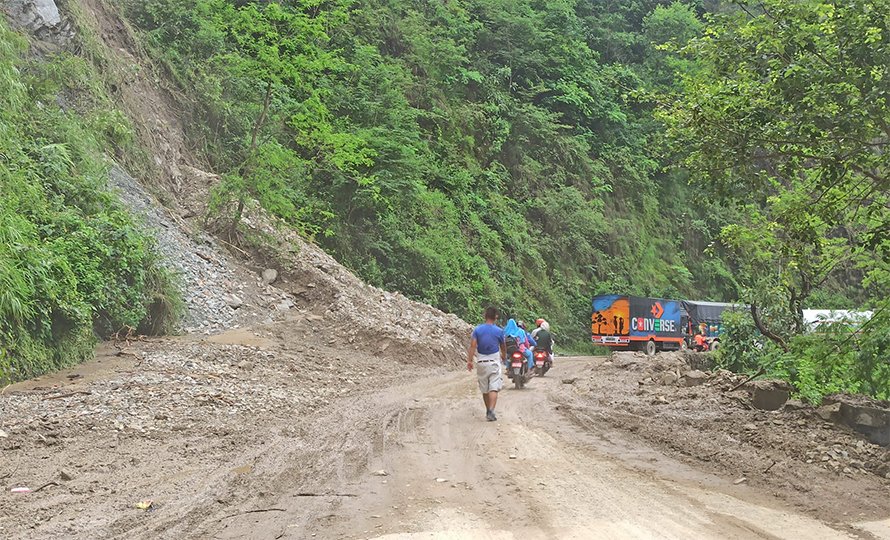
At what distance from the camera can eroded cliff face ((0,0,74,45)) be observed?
1895cm

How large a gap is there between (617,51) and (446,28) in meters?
17.6

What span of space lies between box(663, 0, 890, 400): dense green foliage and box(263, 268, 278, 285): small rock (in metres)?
13.8

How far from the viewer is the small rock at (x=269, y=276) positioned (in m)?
21.1

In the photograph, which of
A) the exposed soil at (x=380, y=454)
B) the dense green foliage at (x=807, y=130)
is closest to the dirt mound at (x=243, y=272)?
the exposed soil at (x=380, y=454)

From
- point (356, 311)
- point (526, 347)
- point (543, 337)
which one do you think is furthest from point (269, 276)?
point (526, 347)

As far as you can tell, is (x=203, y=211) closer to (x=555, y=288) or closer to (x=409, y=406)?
(x=409, y=406)

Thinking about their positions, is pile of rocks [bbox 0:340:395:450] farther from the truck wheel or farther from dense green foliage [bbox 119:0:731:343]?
the truck wheel

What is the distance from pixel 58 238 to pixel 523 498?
33.2 feet

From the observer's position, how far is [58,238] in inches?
506

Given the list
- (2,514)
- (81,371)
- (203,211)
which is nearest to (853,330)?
(2,514)

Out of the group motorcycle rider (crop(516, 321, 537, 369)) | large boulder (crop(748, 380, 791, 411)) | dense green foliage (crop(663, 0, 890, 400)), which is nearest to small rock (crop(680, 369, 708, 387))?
motorcycle rider (crop(516, 321, 537, 369))

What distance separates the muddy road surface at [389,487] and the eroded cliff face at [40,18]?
554 inches

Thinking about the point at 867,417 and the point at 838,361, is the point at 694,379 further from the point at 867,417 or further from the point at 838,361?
the point at 838,361

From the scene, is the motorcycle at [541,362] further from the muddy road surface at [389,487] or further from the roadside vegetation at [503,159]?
the muddy road surface at [389,487]
